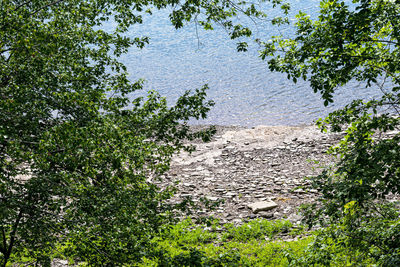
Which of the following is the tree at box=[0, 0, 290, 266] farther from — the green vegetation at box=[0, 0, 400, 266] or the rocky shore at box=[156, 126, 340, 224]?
the rocky shore at box=[156, 126, 340, 224]

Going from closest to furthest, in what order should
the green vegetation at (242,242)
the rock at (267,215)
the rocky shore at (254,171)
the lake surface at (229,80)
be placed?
1. the green vegetation at (242,242)
2. the rock at (267,215)
3. the rocky shore at (254,171)
4. the lake surface at (229,80)

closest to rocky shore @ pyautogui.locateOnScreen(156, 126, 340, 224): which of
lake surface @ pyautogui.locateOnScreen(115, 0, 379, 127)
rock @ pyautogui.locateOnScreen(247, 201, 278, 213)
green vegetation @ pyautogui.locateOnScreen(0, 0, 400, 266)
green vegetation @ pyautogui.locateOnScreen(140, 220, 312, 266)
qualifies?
rock @ pyautogui.locateOnScreen(247, 201, 278, 213)

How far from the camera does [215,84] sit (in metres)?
25.9

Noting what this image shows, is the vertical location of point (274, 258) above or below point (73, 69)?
below

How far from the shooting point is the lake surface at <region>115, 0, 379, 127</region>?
829 inches

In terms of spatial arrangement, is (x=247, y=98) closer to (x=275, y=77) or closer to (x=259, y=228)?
(x=275, y=77)

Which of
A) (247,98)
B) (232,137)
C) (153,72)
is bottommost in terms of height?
(232,137)

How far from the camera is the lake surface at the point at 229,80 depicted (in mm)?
21062

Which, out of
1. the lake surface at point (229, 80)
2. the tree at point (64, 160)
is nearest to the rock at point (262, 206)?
the tree at point (64, 160)

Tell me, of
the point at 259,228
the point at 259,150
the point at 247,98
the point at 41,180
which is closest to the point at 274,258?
the point at 259,228

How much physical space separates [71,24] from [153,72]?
2272 centimetres

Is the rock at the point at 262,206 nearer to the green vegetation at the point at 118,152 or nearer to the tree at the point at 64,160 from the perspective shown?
the green vegetation at the point at 118,152

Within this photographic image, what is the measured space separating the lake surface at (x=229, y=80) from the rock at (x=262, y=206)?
6656 mm

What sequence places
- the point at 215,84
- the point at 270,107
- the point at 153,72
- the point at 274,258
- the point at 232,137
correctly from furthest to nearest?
the point at 153,72, the point at 215,84, the point at 270,107, the point at 232,137, the point at 274,258
